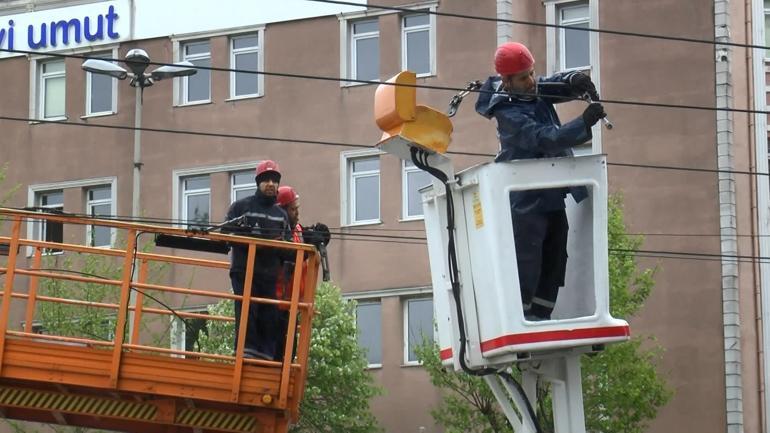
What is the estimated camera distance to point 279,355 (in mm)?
15219

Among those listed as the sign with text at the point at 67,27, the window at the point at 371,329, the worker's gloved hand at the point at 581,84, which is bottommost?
the worker's gloved hand at the point at 581,84

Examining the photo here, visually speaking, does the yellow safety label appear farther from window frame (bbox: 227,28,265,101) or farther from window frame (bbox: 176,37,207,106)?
window frame (bbox: 176,37,207,106)

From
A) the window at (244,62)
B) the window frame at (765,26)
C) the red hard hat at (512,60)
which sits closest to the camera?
the red hard hat at (512,60)

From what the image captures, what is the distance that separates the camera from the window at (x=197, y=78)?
45.4 metres

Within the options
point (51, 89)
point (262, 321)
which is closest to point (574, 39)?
point (51, 89)

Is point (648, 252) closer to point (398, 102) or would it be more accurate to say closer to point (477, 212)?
point (398, 102)

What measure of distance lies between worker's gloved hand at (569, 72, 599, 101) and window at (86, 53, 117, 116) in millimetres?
36458

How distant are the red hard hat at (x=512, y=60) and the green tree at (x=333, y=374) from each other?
24.4m

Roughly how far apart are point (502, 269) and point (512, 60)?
1.44 m

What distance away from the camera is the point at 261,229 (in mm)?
15617

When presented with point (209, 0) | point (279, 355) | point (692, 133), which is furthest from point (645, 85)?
point (279, 355)

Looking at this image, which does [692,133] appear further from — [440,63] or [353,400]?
[353,400]

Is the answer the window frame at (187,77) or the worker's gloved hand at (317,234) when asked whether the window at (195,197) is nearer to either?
the window frame at (187,77)

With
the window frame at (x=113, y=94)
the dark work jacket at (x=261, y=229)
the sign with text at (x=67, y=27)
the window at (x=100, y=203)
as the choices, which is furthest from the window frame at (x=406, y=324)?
the dark work jacket at (x=261, y=229)
